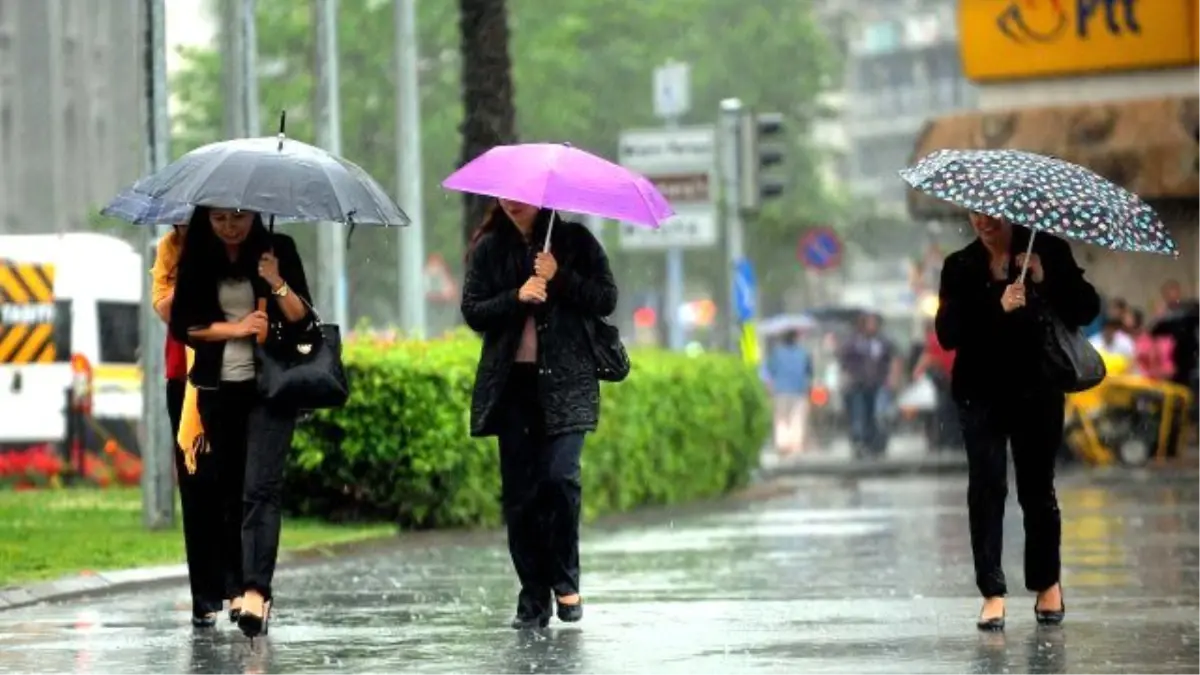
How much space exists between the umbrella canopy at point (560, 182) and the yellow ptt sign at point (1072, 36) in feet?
87.0

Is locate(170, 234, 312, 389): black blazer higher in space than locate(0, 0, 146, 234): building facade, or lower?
lower

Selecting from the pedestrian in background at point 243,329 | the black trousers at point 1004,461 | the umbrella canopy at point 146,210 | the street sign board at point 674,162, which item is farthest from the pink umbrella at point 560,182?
the street sign board at point 674,162

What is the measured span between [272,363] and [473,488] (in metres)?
8.50

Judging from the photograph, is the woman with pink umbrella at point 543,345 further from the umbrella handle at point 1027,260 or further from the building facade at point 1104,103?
the building facade at point 1104,103

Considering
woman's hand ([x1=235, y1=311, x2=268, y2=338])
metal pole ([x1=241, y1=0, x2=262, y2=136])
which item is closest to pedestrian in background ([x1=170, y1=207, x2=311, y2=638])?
woman's hand ([x1=235, y1=311, x2=268, y2=338])

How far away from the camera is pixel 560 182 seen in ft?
41.6

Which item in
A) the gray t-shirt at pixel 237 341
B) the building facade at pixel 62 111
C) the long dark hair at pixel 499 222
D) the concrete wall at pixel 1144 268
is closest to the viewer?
the gray t-shirt at pixel 237 341

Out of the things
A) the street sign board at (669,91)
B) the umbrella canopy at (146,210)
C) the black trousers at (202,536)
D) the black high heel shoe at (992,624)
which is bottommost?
the black high heel shoe at (992,624)

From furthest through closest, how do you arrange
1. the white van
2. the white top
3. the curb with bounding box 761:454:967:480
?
the curb with bounding box 761:454:967:480 < the white top < the white van

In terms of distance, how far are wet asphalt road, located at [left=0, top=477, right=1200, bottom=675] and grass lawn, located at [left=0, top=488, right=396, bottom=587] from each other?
2.36 feet

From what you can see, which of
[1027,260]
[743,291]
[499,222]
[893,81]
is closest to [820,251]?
[743,291]

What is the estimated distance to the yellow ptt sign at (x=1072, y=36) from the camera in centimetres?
3869

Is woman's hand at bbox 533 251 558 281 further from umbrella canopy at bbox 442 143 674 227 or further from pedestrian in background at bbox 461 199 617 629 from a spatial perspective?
umbrella canopy at bbox 442 143 674 227

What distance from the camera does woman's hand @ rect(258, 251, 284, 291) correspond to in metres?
12.3
